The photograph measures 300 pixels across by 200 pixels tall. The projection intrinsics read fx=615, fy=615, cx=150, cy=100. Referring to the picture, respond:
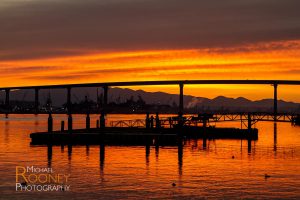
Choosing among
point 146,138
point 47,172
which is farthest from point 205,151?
point 47,172

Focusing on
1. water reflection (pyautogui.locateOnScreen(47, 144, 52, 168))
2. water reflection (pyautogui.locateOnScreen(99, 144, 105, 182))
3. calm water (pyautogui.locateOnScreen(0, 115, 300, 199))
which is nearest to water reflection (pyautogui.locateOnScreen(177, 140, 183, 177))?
calm water (pyautogui.locateOnScreen(0, 115, 300, 199))

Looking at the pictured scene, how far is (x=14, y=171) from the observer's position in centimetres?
3759

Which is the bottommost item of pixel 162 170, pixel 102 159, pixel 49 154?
pixel 162 170

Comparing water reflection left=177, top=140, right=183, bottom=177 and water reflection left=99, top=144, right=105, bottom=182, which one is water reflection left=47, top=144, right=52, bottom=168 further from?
water reflection left=177, top=140, right=183, bottom=177

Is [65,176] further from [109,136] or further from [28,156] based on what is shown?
[109,136]

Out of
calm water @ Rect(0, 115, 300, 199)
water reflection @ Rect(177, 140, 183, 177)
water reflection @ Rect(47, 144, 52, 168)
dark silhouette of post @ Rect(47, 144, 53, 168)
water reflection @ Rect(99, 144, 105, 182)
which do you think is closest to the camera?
calm water @ Rect(0, 115, 300, 199)

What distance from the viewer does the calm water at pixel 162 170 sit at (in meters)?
30.4

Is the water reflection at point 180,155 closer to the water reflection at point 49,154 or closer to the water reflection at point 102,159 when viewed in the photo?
the water reflection at point 102,159

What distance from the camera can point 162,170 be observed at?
130 feet

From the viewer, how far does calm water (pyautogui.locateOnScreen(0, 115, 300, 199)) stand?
30422mm

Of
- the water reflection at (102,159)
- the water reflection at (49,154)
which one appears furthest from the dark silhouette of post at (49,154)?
the water reflection at (102,159)

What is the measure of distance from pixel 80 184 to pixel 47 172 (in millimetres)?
5481

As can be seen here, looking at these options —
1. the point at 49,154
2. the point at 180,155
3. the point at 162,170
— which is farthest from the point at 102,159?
the point at 162,170

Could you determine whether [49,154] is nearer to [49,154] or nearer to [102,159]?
[49,154]
